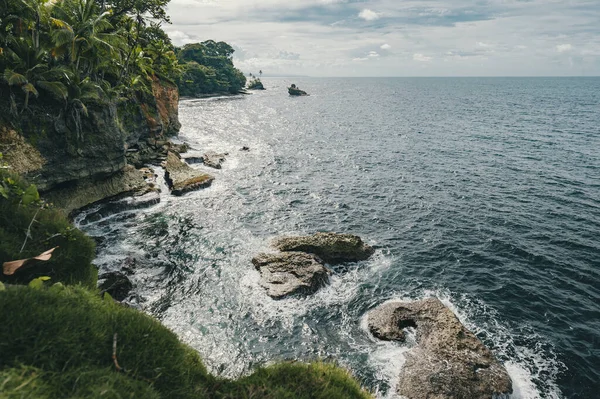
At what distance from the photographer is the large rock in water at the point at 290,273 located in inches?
925

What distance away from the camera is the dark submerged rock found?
Answer: 21.5 m

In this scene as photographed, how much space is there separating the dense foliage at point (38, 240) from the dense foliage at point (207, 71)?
502 ft

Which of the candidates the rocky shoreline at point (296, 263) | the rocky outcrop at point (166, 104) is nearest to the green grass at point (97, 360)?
the rocky shoreline at point (296, 263)

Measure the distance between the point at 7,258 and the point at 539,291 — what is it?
3083cm

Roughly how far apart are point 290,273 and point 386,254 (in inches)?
372

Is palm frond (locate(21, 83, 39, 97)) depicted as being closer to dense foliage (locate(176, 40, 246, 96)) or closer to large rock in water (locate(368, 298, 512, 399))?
large rock in water (locate(368, 298, 512, 399))

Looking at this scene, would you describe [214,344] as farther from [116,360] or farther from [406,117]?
[406,117]

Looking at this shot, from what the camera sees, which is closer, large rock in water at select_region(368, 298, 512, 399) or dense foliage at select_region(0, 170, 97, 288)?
dense foliage at select_region(0, 170, 97, 288)

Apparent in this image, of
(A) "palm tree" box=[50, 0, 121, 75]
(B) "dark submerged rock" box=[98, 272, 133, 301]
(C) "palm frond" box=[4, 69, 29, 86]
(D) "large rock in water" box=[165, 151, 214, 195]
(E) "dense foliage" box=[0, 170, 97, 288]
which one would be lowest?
(B) "dark submerged rock" box=[98, 272, 133, 301]

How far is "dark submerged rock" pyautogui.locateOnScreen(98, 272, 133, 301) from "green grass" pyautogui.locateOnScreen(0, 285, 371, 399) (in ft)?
45.4

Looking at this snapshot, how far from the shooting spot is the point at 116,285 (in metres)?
22.0

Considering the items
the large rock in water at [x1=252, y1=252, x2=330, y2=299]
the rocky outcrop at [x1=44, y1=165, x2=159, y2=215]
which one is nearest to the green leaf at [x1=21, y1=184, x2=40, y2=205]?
the large rock in water at [x1=252, y1=252, x2=330, y2=299]

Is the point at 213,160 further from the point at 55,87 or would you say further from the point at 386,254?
the point at 386,254

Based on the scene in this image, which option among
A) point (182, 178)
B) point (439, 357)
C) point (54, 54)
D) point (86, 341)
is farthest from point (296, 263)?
point (54, 54)
